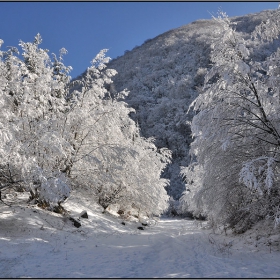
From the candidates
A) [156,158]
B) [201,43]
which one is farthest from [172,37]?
[156,158]

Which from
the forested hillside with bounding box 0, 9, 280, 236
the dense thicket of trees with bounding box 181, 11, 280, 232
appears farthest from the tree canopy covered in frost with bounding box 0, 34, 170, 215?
the dense thicket of trees with bounding box 181, 11, 280, 232

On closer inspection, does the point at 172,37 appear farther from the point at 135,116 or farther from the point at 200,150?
the point at 200,150

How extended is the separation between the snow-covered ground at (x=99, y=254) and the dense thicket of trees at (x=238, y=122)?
5.33 ft

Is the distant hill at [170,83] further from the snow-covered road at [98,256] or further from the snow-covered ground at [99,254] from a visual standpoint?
the snow-covered road at [98,256]

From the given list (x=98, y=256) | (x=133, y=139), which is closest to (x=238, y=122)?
(x=98, y=256)

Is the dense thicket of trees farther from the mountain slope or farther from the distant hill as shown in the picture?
the mountain slope

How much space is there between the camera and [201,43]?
68.4 meters

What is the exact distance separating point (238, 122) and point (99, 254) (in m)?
6.24

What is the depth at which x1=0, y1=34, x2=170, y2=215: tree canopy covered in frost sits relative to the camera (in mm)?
8734

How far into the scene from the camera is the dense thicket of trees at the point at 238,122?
804cm

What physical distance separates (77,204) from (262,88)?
11546 millimetres

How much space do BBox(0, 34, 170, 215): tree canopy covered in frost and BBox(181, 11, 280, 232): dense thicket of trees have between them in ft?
13.2

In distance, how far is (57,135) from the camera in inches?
390

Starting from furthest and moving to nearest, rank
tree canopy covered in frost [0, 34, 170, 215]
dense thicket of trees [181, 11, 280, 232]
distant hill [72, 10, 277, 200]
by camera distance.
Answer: distant hill [72, 10, 277, 200] < tree canopy covered in frost [0, 34, 170, 215] < dense thicket of trees [181, 11, 280, 232]
